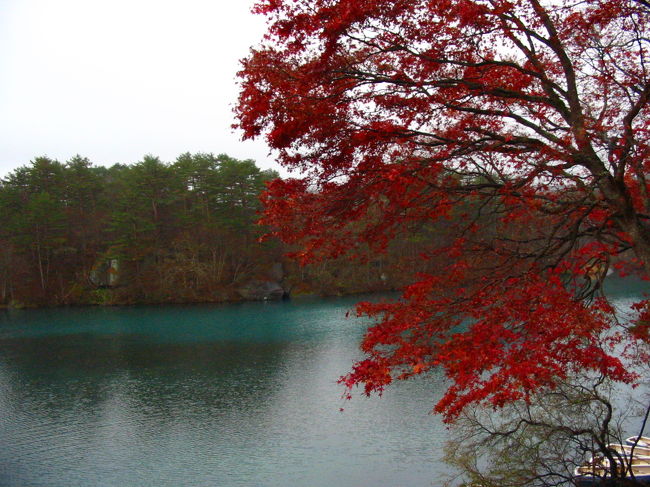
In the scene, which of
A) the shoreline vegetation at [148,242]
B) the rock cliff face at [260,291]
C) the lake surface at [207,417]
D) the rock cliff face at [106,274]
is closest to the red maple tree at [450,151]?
the lake surface at [207,417]

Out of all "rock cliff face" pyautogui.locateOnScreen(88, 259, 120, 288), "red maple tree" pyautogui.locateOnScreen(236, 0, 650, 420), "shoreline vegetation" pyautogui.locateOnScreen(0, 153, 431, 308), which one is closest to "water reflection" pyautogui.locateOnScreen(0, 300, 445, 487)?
"red maple tree" pyautogui.locateOnScreen(236, 0, 650, 420)

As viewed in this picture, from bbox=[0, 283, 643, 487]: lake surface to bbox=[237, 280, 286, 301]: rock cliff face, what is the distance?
51.2 feet

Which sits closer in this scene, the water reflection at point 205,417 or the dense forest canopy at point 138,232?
the water reflection at point 205,417

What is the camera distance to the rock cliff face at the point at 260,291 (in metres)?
39.9

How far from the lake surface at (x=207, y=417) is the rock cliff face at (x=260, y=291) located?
15597 mm

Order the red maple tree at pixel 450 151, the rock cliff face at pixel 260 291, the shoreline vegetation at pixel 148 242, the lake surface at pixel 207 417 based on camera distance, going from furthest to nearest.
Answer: the rock cliff face at pixel 260 291 < the shoreline vegetation at pixel 148 242 < the lake surface at pixel 207 417 < the red maple tree at pixel 450 151

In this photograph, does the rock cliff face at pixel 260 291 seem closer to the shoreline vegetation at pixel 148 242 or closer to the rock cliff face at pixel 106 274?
the shoreline vegetation at pixel 148 242

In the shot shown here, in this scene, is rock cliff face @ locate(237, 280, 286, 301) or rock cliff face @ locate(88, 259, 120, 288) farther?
rock cliff face @ locate(237, 280, 286, 301)

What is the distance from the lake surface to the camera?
10289 millimetres

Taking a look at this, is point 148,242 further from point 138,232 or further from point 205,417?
point 205,417

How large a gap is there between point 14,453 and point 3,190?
1296 inches

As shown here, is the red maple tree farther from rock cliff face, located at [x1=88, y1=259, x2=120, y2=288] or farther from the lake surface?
rock cliff face, located at [x1=88, y1=259, x2=120, y2=288]

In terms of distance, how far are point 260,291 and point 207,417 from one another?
88.0ft

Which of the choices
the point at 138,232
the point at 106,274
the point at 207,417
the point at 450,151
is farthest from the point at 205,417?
the point at 106,274
